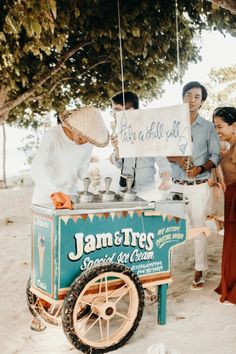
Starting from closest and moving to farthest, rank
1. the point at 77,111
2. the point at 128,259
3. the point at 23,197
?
the point at 128,259 → the point at 77,111 → the point at 23,197

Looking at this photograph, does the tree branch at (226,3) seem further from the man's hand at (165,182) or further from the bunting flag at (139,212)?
the bunting flag at (139,212)

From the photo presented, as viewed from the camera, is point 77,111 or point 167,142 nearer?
point 167,142

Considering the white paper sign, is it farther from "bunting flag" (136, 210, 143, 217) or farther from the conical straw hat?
"bunting flag" (136, 210, 143, 217)

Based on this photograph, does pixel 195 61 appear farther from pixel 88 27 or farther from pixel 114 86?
pixel 88 27

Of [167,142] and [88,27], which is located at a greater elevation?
[88,27]

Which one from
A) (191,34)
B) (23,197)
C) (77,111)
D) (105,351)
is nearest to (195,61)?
(191,34)

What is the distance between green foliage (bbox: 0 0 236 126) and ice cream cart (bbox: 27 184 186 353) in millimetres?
1632

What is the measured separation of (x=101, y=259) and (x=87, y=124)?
106 cm

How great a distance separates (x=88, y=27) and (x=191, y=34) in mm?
1640

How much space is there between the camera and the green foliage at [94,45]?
4.51 meters

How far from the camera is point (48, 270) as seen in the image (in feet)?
8.91

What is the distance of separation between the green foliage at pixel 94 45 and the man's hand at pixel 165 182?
162cm

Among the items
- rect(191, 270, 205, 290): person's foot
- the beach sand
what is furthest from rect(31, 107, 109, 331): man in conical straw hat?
rect(191, 270, 205, 290): person's foot

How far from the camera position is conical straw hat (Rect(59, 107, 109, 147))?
3.13 metres
